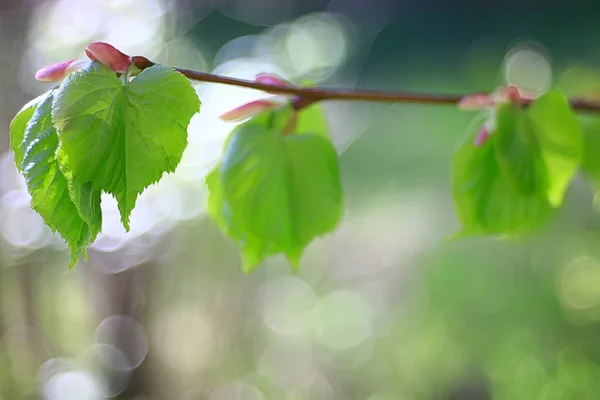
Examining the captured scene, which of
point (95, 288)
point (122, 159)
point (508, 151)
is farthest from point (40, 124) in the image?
point (95, 288)

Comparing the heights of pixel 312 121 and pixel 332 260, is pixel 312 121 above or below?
above

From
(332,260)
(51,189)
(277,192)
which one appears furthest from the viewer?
(332,260)

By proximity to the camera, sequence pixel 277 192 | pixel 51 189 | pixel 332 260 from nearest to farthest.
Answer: pixel 51 189 → pixel 277 192 → pixel 332 260

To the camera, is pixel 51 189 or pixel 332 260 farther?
pixel 332 260

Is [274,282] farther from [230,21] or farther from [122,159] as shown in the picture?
[122,159]

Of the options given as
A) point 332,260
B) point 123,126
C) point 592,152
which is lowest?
point 332,260

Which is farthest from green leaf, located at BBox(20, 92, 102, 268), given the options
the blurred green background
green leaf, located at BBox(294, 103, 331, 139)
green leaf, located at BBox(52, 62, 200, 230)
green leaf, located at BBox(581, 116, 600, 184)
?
the blurred green background

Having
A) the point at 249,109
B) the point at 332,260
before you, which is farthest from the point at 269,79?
the point at 332,260

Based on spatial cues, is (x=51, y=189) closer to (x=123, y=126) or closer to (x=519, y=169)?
(x=123, y=126)
